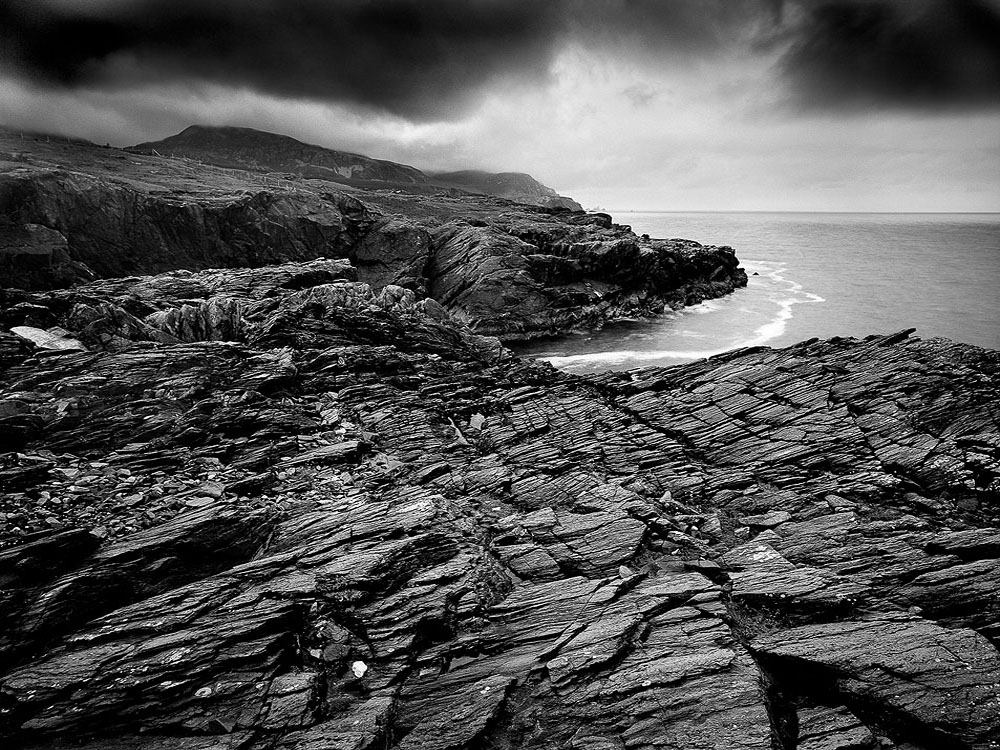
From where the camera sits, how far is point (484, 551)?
15.9 m

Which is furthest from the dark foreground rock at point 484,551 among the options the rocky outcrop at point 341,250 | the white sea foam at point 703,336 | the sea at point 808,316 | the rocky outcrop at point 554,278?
the rocky outcrop at point 554,278

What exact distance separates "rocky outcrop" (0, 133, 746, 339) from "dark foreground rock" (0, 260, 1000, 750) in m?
35.1

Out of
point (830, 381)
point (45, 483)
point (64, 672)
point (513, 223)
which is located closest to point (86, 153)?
point (513, 223)

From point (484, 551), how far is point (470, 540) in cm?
65

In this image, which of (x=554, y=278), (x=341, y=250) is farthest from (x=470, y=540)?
(x=341, y=250)

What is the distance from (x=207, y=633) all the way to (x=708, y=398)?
25.7 meters

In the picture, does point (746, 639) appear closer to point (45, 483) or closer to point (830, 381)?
point (830, 381)

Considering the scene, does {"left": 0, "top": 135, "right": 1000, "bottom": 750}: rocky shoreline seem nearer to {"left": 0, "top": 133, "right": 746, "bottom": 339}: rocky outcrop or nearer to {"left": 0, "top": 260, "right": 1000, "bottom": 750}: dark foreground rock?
{"left": 0, "top": 260, "right": 1000, "bottom": 750}: dark foreground rock

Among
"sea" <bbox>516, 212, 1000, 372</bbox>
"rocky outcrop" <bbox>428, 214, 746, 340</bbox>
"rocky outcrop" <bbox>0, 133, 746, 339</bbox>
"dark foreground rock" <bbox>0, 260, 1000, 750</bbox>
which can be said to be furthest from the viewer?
"rocky outcrop" <bbox>428, 214, 746, 340</bbox>

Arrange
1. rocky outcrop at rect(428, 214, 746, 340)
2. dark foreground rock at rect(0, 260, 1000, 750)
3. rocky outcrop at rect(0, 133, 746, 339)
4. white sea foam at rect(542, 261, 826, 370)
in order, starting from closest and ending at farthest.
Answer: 1. dark foreground rock at rect(0, 260, 1000, 750)
2. white sea foam at rect(542, 261, 826, 370)
3. rocky outcrop at rect(0, 133, 746, 339)
4. rocky outcrop at rect(428, 214, 746, 340)

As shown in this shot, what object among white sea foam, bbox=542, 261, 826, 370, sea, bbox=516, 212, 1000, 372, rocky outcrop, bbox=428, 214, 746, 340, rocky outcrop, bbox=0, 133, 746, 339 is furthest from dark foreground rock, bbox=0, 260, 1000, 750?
rocky outcrop, bbox=428, 214, 746, 340

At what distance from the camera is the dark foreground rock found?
402 inches

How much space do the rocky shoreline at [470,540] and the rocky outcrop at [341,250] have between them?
30705 mm

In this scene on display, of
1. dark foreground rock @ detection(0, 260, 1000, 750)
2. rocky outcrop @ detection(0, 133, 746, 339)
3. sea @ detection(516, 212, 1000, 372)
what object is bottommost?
dark foreground rock @ detection(0, 260, 1000, 750)
